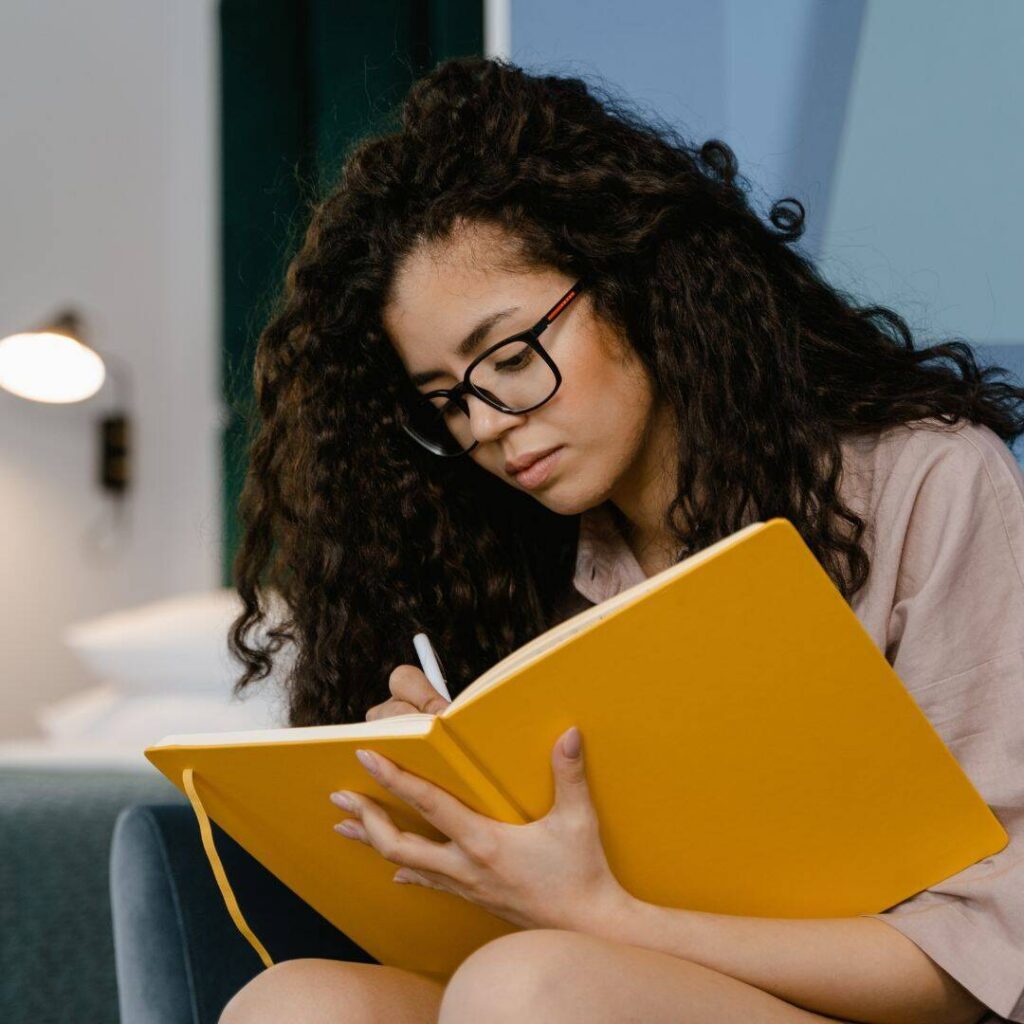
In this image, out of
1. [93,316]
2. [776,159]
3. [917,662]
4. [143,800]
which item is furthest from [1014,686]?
[93,316]

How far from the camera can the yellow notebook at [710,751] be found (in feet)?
2.02

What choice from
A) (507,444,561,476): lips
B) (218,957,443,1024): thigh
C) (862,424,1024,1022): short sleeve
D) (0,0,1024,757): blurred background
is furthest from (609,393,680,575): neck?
(0,0,1024,757): blurred background

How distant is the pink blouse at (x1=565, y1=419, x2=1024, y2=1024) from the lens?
718mm

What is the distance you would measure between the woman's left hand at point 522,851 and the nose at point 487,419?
33 centimetres

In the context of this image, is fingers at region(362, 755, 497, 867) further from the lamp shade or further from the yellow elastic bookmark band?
the lamp shade

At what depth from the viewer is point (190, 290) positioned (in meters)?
2.72

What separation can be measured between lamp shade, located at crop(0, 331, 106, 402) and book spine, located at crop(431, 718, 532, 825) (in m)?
1.76

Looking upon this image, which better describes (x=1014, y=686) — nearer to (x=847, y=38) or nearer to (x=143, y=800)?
(x=847, y=38)

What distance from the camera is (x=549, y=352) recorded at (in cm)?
93

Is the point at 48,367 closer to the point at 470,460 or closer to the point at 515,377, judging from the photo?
the point at 470,460

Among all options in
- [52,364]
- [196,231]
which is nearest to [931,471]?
[52,364]

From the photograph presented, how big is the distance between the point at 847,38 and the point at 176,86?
6.46ft

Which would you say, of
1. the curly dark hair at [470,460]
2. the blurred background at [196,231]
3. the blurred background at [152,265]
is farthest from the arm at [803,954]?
the blurred background at [152,265]

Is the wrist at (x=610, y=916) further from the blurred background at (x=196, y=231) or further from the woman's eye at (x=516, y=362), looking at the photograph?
the blurred background at (x=196, y=231)
